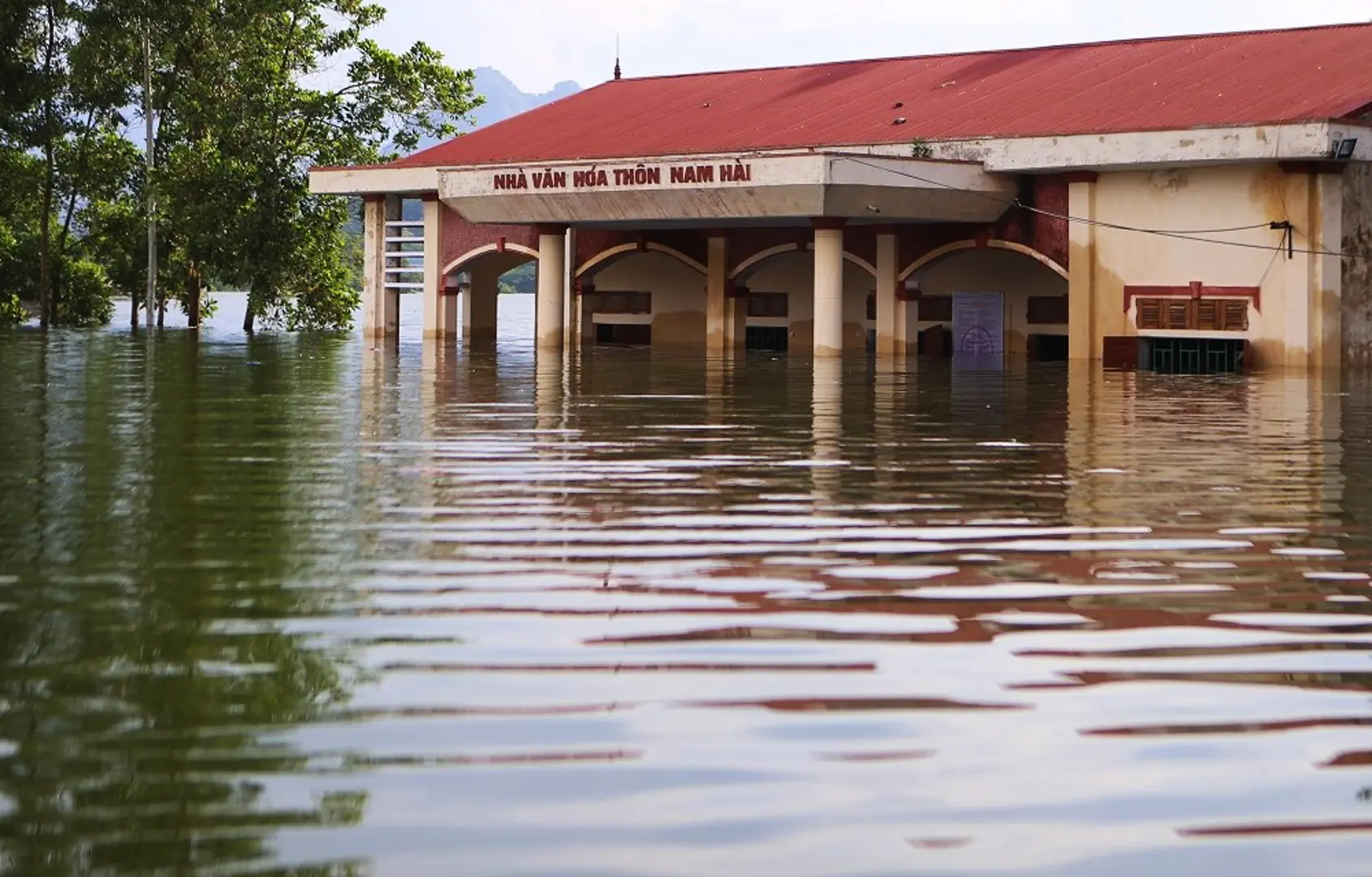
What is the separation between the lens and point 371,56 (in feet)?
241

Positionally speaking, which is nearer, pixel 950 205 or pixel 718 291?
pixel 950 205

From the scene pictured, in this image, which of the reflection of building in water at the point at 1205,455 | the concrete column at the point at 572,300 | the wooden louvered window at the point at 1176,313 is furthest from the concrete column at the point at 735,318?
the reflection of building in water at the point at 1205,455

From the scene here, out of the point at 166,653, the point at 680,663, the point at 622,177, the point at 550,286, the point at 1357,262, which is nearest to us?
the point at 680,663

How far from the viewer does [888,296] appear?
49531 millimetres

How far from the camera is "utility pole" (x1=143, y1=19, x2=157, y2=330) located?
69500mm

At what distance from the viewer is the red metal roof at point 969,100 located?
42.8m

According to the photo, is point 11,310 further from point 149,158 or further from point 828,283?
point 828,283

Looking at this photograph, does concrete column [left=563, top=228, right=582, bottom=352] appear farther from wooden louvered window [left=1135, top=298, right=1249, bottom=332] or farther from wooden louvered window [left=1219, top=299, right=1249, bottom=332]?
wooden louvered window [left=1219, top=299, right=1249, bottom=332]

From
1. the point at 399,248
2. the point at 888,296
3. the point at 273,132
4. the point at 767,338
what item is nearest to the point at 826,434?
the point at 888,296

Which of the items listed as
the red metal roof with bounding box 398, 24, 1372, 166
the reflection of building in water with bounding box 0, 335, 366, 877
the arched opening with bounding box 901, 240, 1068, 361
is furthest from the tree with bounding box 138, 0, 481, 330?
the reflection of building in water with bounding box 0, 335, 366, 877

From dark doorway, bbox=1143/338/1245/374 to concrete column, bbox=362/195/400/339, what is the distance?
2462 cm

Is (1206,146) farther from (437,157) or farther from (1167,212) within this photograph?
(437,157)

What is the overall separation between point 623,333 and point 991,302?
12.0m

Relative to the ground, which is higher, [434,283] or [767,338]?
[434,283]
